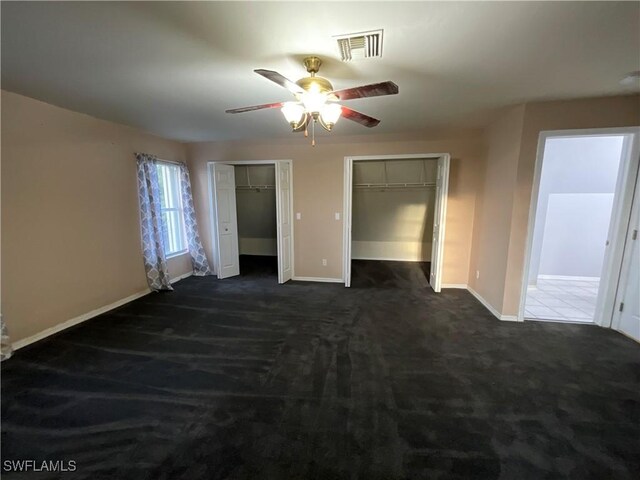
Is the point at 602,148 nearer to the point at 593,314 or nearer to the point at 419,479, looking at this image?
the point at 593,314

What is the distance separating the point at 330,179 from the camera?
15.0ft

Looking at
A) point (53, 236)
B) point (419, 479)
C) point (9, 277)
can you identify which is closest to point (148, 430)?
point (419, 479)

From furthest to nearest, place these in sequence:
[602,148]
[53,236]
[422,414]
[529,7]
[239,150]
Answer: [239,150]
[602,148]
[53,236]
[422,414]
[529,7]

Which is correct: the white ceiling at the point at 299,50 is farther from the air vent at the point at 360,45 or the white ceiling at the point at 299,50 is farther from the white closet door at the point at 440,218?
the white closet door at the point at 440,218

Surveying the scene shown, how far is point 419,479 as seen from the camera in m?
1.47

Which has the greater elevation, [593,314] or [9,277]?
[9,277]

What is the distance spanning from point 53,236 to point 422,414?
3.92 meters

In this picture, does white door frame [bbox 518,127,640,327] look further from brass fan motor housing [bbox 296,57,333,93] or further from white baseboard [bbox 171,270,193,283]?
white baseboard [bbox 171,270,193,283]

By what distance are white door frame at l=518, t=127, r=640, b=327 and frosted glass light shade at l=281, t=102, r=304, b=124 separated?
2.66 m

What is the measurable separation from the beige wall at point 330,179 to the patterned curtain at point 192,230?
22 cm

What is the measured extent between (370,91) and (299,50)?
571 mm

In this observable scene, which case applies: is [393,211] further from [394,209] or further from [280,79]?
[280,79]

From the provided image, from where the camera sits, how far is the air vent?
5.38 ft

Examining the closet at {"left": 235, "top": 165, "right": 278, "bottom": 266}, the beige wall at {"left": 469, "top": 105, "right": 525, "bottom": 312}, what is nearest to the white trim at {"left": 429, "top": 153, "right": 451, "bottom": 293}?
the beige wall at {"left": 469, "top": 105, "right": 525, "bottom": 312}
